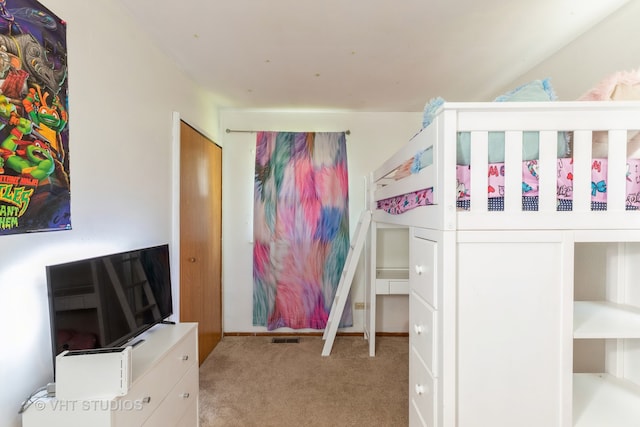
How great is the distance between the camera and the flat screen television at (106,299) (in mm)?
1097

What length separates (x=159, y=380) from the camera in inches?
51.0

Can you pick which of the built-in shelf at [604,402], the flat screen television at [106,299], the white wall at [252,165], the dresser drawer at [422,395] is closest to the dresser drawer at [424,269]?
the dresser drawer at [422,395]

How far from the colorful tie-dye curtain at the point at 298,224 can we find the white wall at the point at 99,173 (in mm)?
1103

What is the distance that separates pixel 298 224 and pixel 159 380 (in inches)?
77.4

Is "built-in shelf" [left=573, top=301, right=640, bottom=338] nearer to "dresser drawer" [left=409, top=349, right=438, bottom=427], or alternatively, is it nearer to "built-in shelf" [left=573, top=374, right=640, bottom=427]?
"built-in shelf" [left=573, top=374, right=640, bottom=427]

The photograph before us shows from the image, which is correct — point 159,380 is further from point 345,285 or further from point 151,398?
point 345,285

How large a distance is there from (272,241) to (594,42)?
282cm

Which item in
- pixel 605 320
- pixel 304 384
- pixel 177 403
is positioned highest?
pixel 605 320

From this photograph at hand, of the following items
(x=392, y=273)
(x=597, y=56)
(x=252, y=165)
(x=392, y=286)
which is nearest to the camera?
(x=597, y=56)

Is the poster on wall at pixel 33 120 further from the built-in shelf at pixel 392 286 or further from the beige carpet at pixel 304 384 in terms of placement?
the built-in shelf at pixel 392 286

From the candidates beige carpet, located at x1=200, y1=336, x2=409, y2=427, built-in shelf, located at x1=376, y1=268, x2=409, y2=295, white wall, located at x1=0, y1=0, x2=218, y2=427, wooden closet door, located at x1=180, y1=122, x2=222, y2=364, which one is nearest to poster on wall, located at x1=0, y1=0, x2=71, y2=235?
white wall, located at x1=0, y1=0, x2=218, y2=427

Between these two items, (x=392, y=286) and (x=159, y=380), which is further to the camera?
(x=392, y=286)

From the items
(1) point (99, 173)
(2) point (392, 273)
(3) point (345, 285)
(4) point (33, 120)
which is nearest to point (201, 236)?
(1) point (99, 173)

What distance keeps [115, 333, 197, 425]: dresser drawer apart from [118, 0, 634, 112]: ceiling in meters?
1.77
